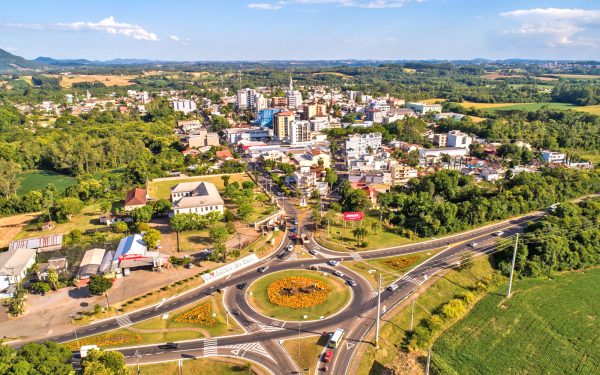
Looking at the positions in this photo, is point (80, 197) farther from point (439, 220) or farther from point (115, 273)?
point (439, 220)

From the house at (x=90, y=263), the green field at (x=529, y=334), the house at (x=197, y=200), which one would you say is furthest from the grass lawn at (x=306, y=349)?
the house at (x=197, y=200)

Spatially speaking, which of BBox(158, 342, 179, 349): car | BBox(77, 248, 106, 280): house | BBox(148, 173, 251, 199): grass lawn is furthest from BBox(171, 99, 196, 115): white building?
BBox(158, 342, 179, 349): car

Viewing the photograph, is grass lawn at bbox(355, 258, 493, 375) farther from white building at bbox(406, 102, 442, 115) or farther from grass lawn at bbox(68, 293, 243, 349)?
white building at bbox(406, 102, 442, 115)

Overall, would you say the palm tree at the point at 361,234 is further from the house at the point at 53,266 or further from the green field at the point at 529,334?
the house at the point at 53,266

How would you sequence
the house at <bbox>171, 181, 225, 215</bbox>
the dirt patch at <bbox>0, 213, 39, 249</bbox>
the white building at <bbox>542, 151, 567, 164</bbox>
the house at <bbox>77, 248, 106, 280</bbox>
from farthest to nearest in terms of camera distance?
the white building at <bbox>542, 151, 567, 164</bbox> → the house at <bbox>171, 181, 225, 215</bbox> → the dirt patch at <bbox>0, 213, 39, 249</bbox> → the house at <bbox>77, 248, 106, 280</bbox>

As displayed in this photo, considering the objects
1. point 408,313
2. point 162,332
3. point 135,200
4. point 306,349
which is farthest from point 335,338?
point 135,200

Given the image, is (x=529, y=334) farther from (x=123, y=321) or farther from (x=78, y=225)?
(x=78, y=225)
